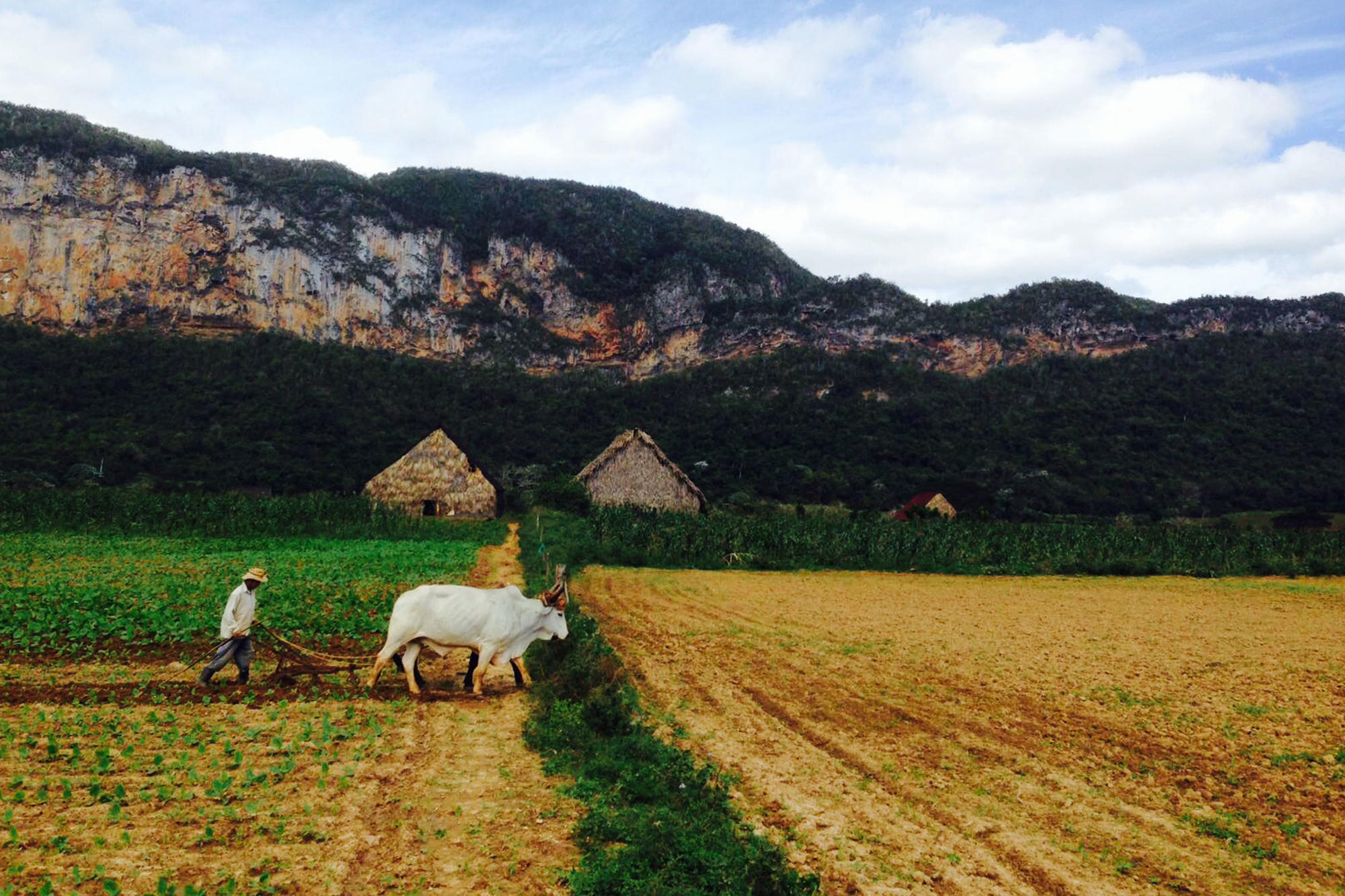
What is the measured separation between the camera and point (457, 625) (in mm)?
9344

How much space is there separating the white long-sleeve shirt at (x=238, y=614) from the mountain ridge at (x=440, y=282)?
70631 mm

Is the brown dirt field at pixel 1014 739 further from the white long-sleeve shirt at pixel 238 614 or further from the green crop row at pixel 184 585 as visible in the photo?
the green crop row at pixel 184 585

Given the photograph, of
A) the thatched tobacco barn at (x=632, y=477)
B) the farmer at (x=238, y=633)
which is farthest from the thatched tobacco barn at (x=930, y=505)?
the farmer at (x=238, y=633)

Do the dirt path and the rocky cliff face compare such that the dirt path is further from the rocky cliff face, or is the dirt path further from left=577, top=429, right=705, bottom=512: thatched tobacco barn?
the rocky cliff face

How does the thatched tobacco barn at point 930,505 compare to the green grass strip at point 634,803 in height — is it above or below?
below

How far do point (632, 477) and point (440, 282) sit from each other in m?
63.4

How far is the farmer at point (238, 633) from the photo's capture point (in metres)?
9.39

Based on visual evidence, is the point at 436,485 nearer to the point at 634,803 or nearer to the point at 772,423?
the point at 772,423

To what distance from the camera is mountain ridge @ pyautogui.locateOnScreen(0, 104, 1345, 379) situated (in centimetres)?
7181

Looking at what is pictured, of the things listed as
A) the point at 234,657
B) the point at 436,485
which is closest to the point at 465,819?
the point at 234,657

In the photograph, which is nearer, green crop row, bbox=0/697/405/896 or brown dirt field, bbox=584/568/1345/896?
green crop row, bbox=0/697/405/896

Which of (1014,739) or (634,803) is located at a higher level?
(634,803)

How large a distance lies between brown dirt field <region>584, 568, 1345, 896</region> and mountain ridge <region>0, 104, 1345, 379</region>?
64.3 metres

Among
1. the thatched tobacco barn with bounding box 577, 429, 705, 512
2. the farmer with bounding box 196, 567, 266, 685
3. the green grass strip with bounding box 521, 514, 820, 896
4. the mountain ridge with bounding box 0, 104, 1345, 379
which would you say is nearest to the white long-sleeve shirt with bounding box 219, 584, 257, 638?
the farmer with bounding box 196, 567, 266, 685
